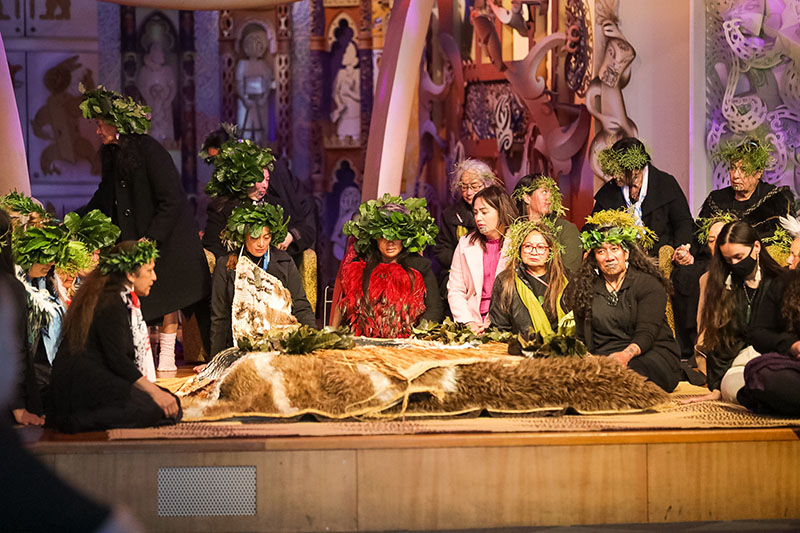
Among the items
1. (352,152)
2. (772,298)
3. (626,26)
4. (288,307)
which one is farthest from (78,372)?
(352,152)

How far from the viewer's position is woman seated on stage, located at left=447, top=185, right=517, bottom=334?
19.3ft

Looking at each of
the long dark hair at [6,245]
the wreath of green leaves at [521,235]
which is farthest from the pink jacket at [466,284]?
the long dark hair at [6,245]

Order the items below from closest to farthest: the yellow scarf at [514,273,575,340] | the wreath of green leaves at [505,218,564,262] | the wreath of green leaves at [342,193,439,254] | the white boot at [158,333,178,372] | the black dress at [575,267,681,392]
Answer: the black dress at [575,267,681,392]
the yellow scarf at [514,273,575,340]
the wreath of green leaves at [505,218,564,262]
the wreath of green leaves at [342,193,439,254]
the white boot at [158,333,178,372]

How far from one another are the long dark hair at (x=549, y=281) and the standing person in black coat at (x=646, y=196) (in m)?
1.17

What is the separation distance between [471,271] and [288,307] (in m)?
1.07

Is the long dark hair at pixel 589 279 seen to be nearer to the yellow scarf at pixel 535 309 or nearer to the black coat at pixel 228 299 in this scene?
the yellow scarf at pixel 535 309

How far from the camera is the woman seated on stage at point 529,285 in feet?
17.4

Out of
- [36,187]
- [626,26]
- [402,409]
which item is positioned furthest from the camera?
[36,187]

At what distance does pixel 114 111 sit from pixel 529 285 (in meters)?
2.55

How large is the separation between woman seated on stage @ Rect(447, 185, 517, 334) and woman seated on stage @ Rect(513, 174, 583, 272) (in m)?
0.27

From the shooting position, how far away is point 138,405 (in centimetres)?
398

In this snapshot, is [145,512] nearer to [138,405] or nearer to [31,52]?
[138,405]

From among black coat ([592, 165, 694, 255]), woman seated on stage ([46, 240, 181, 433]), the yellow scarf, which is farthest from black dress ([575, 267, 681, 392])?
woman seated on stage ([46, 240, 181, 433])

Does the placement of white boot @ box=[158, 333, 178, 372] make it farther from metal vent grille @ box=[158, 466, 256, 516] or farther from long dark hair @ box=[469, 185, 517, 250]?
metal vent grille @ box=[158, 466, 256, 516]
